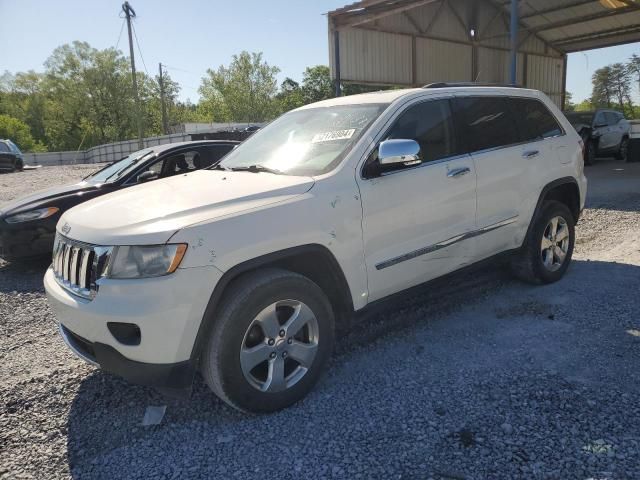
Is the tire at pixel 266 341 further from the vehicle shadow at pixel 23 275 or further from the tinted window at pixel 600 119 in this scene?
the tinted window at pixel 600 119

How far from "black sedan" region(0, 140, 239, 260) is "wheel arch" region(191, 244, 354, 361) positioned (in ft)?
8.86

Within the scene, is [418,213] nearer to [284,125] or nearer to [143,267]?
[284,125]

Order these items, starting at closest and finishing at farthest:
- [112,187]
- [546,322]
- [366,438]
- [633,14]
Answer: [366,438], [546,322], [112,187], [633,14]

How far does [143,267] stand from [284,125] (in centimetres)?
201

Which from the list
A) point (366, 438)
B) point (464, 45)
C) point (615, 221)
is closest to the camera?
point (366, 438)

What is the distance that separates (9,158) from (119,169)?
64.8ft

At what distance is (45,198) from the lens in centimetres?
585

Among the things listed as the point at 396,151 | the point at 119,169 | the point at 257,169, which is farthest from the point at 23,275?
the point at 396,151

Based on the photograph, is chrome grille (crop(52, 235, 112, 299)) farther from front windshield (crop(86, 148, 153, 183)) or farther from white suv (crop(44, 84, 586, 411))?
front windshield (crop(86, 148, 153, 183))

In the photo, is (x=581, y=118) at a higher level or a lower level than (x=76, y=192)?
higher

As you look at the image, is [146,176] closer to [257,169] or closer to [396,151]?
[257,169]

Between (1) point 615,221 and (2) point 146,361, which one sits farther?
(1) point 615,221

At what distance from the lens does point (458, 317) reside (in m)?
4.04

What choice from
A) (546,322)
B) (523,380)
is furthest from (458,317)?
(523,380)
